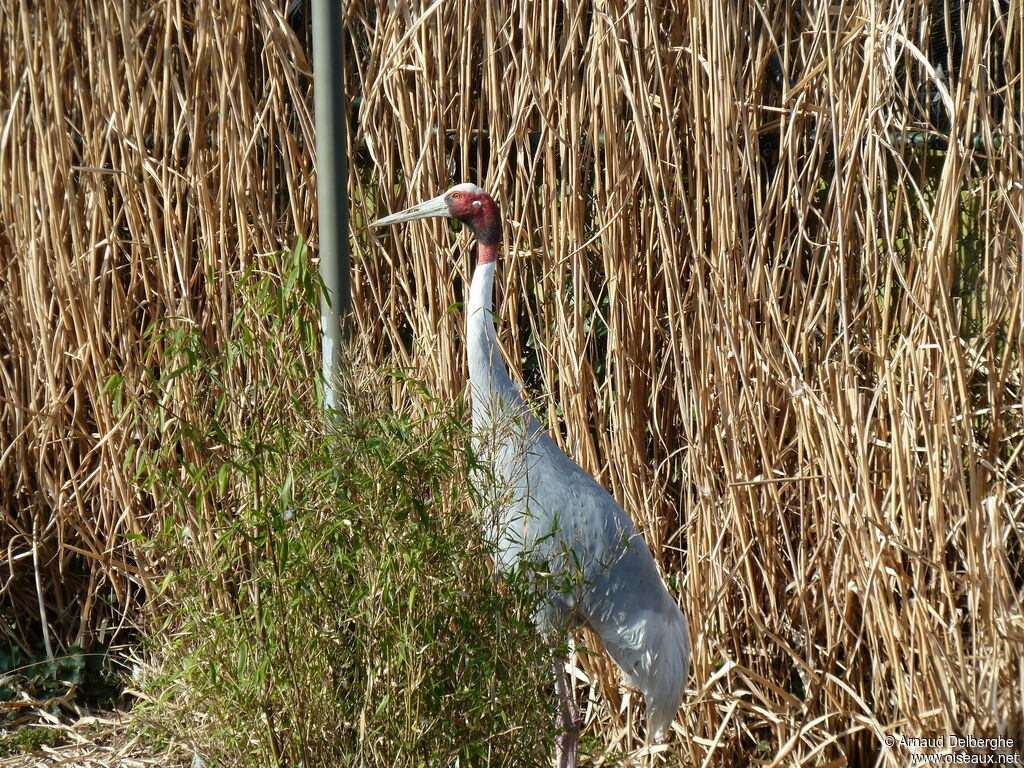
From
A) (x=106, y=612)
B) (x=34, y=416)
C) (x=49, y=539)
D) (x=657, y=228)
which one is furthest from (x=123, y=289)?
(x=657, y=228)

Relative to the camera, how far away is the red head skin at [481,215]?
6.80 ft

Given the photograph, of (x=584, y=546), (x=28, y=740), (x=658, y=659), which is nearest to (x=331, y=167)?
(x=584, y=546)

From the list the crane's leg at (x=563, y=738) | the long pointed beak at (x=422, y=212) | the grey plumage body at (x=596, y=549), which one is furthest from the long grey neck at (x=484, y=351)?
the crane's leg at (x=563, y=738)

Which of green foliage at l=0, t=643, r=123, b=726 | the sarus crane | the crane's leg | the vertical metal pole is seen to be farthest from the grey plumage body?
green foliage at l=0, t=643, r=123, b=726

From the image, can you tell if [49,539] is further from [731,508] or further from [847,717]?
[847,717]

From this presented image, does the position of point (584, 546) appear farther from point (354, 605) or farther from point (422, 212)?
point (422, 212)

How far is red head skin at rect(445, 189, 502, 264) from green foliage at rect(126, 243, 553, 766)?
602 millimetres

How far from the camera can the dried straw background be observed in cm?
186

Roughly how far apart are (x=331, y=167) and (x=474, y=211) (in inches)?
17.0

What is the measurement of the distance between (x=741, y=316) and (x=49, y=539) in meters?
1.92

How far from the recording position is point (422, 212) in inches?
83.7

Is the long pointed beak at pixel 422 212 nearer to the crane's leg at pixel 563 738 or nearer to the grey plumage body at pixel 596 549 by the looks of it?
the grey plumage body at pixel 596 549

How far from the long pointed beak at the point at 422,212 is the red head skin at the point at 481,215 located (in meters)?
0.02

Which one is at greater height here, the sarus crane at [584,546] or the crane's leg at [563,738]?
the sarus crane at [584,546]
